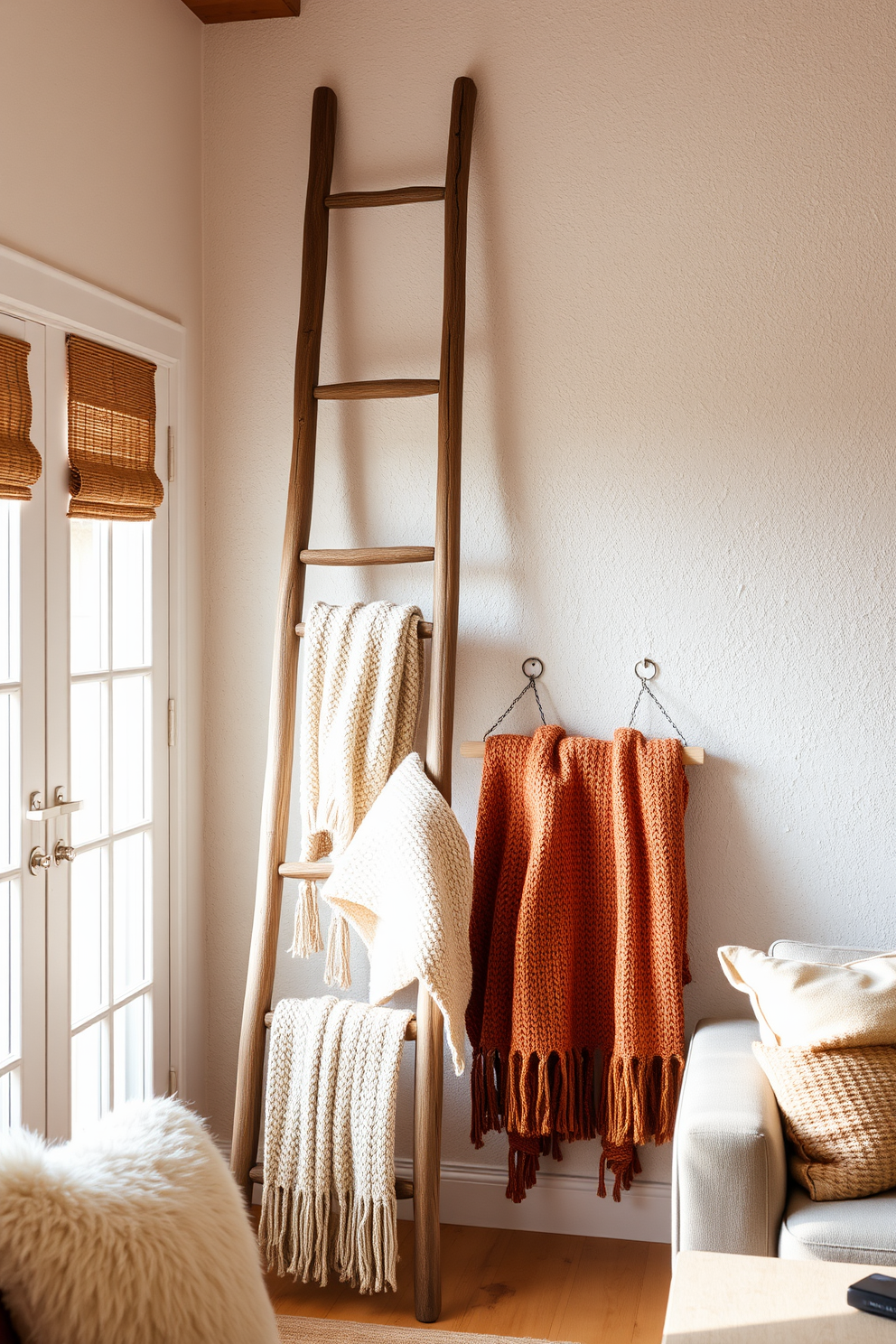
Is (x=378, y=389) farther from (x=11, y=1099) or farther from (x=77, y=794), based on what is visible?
(x=11, y=1099)

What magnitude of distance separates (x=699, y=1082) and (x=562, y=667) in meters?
0.93

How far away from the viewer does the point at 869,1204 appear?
1.88 meters

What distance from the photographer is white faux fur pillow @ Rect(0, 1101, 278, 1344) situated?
1204mm

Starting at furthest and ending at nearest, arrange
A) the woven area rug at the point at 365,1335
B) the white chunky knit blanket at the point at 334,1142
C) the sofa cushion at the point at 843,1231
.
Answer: the white chunky knit blanket at the point at 334,1142
the woven area rug at the point at 365,1335
the sofa cushion at the point at 843,1231

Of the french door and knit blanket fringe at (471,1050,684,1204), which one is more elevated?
the french door

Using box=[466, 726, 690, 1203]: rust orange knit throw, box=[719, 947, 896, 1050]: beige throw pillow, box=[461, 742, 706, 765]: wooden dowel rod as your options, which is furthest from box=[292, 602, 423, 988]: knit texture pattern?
box=[719, 947, 896, 1050]: beige throw pillow

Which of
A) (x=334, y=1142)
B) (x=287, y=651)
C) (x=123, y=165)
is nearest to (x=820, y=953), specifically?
(x=334, y=1142)

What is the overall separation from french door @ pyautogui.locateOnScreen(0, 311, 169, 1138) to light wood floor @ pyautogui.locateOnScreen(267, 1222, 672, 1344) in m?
0.62

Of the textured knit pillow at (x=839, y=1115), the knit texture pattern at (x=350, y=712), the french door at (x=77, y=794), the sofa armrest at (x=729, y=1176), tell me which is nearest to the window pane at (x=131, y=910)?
the french door at (x=77, y=794)

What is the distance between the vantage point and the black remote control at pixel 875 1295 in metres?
1.45

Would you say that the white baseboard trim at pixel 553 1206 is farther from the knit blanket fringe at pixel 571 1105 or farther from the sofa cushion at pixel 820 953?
the sofa cushion at pixel 820 953

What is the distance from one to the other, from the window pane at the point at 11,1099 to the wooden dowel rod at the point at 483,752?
1096 mm

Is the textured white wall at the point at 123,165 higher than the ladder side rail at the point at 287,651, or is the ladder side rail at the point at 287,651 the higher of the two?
the textured white wall at the point at 123,165

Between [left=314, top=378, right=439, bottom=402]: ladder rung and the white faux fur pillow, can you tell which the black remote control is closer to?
the white faux fur pillow
